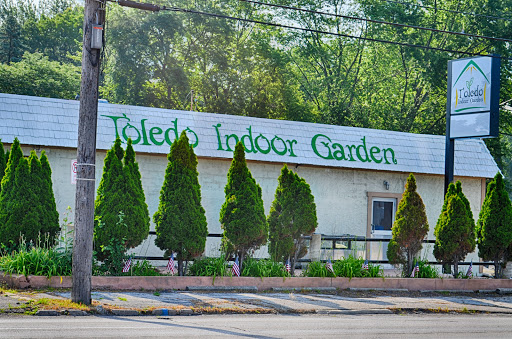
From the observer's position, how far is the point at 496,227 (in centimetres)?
1833

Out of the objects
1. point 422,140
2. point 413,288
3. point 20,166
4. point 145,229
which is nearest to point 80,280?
point 145,229

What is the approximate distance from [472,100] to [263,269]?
8.65 m

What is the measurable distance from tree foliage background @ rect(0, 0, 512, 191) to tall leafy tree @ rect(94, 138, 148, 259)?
25.4m

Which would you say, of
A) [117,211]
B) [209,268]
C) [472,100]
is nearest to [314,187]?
[472,100]

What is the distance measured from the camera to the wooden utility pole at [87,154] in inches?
484

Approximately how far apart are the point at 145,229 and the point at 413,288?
709cm

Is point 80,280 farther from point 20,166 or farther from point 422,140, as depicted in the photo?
point 422,140

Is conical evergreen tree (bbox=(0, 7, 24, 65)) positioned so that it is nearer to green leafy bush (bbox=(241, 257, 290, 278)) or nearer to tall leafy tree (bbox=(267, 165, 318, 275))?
tall leafy tree (bbox=(267, 165, 318, 275))

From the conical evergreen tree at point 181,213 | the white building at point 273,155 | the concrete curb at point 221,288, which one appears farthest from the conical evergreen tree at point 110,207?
the white building at point 273,155

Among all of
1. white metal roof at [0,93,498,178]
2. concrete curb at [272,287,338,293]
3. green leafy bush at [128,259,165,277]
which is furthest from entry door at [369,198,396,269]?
green leafy bush at [128,259,165,277]

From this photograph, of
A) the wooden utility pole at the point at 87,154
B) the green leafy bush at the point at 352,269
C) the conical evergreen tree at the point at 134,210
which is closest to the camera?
the wooden utility pole at the point at 87,154

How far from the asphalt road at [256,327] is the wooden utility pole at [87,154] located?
4.60 ft

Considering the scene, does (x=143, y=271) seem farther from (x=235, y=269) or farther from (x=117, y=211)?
(x=235, y=269)

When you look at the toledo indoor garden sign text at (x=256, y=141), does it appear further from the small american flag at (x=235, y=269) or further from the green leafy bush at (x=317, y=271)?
the green leafy bush at (x=317, y=271)
